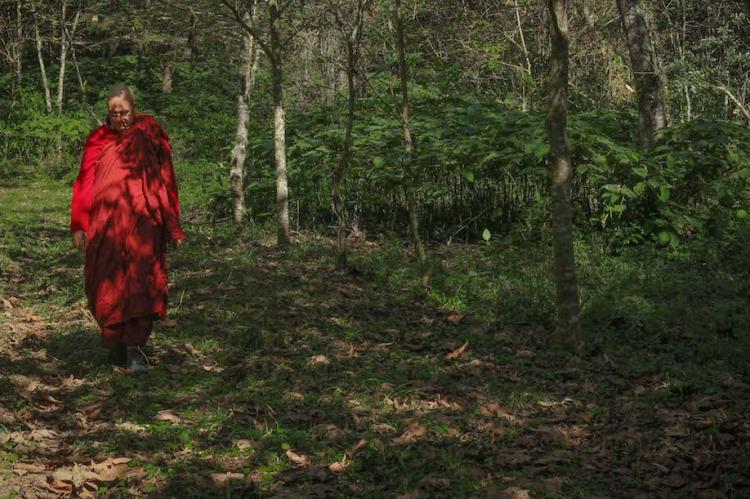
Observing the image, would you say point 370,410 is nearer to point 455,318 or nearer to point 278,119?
point 455,318

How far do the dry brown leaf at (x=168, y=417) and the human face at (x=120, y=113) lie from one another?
237 cm

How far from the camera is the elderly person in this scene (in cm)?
608

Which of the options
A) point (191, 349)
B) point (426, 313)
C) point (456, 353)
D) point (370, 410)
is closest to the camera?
point (370, 410)

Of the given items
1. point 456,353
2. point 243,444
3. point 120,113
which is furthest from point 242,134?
point 243,444

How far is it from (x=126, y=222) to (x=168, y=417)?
171 centimetres

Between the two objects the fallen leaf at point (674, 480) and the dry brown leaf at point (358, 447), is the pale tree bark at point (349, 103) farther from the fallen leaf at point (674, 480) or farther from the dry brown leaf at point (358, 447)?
the fallen leaf at point (674, 480)

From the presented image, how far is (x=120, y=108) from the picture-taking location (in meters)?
6.29

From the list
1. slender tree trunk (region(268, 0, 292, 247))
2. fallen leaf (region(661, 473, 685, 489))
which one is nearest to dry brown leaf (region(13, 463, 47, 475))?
fallen leaf (region(661, 473, 685, 489))

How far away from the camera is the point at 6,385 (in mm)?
5598

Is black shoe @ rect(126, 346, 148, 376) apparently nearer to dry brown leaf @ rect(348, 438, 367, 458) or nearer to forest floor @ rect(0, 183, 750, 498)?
forest floor @ rect(0, 183, 750, 498)

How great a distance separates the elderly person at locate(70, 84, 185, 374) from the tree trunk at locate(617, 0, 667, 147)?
6598mm

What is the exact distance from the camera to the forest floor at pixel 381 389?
13.8 feet

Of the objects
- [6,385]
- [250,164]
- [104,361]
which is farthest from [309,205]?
[6,385]

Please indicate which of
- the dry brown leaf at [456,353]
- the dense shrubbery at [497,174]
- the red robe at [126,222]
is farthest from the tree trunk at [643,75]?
the red robe at [126,222]
